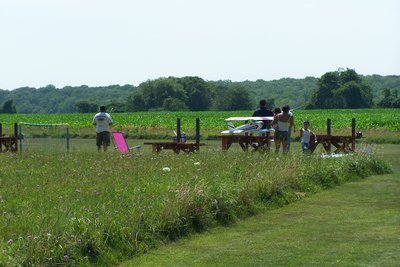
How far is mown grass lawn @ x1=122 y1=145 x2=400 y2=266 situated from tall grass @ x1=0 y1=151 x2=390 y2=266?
312 millimetres

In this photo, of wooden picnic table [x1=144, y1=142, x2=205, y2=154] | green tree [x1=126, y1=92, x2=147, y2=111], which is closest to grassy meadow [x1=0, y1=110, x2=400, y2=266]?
wooden picnic table [x1=144, y1=142, x2=205, y2=154]

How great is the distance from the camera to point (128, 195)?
10922 millimetres

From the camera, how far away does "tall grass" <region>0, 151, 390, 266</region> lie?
8.28m

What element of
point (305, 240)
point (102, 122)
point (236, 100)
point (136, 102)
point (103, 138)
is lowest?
point (305, 240)

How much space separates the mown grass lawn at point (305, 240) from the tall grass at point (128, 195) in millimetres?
312

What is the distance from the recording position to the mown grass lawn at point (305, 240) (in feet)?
29.6

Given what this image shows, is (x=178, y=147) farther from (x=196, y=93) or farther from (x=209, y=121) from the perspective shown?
(x=196, y=93)

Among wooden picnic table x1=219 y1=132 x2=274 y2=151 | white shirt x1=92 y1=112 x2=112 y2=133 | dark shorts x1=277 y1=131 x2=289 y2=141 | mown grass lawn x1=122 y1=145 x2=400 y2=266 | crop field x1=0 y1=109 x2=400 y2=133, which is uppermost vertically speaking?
white shirt x1=92 y1=112 x2=112 y2=133

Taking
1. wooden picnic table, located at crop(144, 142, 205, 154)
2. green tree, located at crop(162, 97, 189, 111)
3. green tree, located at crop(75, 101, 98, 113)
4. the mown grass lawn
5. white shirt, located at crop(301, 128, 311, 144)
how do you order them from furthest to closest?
1. green tree, located at crop(75, 101, 98, 113)
2. green tree, located at crop(162, 97, 189, 111)
3. wooden picnic table, located at crop(144, 142, 205, 154)
4. white shirt, located at crop(301, 128, 311, 144)
5. the mown grass lawn

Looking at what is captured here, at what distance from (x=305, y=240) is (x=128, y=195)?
2.48 meters

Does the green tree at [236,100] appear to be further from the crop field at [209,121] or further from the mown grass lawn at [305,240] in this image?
the mown grass lawn at [305,240]

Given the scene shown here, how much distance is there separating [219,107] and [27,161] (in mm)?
116352

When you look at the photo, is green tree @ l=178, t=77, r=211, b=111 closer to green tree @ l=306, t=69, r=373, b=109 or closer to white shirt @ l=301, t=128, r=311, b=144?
green tree @ l=306, t=69, r=373, b=109

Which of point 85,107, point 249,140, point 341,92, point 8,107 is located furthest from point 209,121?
point 85,107
